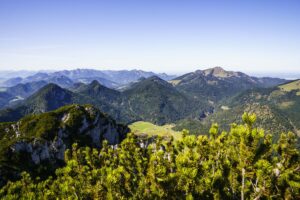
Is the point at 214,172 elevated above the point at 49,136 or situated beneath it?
elevated above

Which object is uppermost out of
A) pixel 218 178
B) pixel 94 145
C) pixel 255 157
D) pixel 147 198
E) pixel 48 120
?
pixel 255 157

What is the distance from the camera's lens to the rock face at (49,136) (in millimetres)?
110450

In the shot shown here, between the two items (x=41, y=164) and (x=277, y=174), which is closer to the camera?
(x=277, y=174)

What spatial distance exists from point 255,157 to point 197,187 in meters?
6.34

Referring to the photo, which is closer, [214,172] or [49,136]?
[214,172]

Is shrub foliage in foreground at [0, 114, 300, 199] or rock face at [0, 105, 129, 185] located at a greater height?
shrub foliage in foreground at [0, 114, 300, 199]

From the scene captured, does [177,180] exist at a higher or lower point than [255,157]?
lower

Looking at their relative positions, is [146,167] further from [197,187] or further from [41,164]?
[41,164]

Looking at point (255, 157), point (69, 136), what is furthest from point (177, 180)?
point (69, 136)

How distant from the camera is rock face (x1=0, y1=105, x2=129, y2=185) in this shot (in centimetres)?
11045

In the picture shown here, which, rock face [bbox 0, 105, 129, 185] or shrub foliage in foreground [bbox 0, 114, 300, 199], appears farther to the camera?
rock face [bbox 0, 105, 129, 185]

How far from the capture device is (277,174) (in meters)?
24.7

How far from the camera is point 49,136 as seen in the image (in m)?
137

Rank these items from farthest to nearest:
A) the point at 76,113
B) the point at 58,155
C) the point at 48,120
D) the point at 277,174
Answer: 1. the point at 76,113
2. the point at 48,120
3. the point at 58,155
4. the point at 277,174
